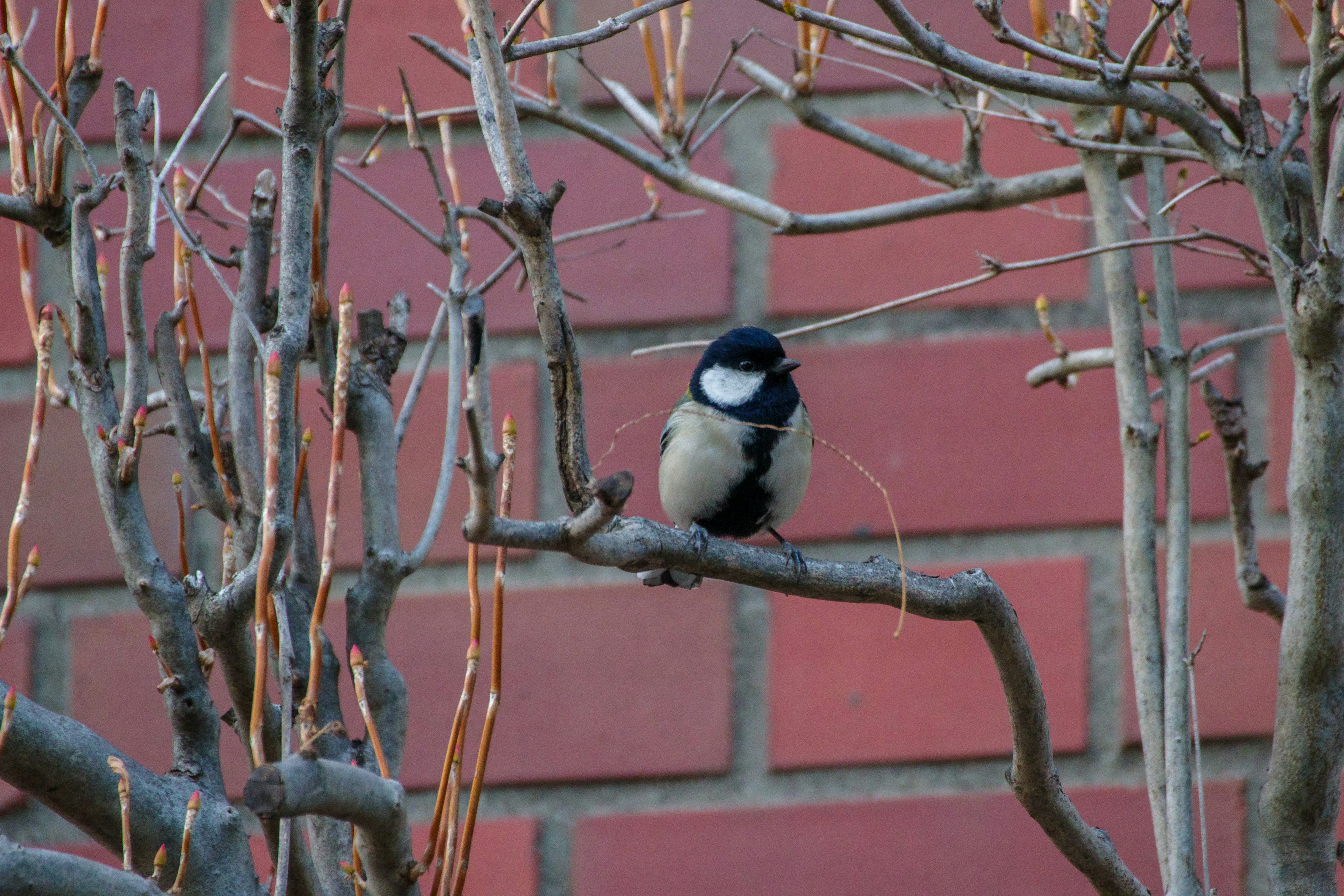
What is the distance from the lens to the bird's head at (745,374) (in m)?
1.30

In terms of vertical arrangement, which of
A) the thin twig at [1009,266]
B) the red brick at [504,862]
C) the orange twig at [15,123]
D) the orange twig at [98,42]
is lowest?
the red brick at [504,862]

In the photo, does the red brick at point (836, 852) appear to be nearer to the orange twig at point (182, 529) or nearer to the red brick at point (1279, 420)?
the red brick at point (1279, 420)

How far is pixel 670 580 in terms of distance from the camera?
1.24 meters

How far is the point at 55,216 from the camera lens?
751mm

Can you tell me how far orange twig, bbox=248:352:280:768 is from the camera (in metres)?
0.53

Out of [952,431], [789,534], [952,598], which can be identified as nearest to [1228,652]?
[952,431]

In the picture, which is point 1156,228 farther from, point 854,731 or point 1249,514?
point 854,731

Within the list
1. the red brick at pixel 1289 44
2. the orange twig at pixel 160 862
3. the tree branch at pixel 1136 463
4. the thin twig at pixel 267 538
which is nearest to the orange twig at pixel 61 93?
the thin twig at pixel 267 538

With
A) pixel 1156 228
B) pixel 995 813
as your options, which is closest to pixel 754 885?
pixel 995 813

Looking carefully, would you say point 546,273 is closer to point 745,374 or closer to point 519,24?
point 519,24

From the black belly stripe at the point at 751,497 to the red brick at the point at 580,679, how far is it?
0.15 meters

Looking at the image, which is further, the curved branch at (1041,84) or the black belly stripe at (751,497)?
the black belly stripe at (751,497)

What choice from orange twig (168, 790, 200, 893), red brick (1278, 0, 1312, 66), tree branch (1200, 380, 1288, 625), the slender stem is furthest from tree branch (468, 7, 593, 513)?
red brick (1278, 0, 1312, 66)

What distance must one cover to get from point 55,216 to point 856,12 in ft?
3.01
